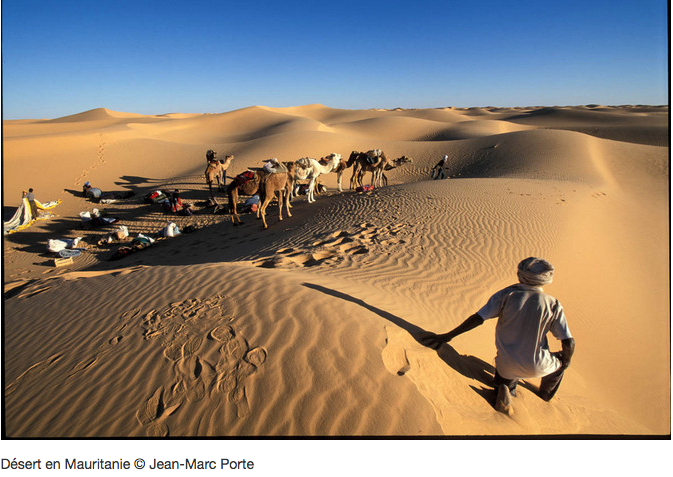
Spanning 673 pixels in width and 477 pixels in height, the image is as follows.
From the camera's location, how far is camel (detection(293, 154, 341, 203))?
11.8 meters

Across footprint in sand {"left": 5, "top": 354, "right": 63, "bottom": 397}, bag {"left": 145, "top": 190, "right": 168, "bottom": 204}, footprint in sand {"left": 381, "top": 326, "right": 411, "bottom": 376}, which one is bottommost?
footprint in sand {"left": 381, "top": 326, "right": 411, "bottom": 376}

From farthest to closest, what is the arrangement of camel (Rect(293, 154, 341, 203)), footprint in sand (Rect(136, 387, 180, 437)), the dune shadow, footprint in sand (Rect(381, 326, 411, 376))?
1. camel (Rect(293, 154, 341, 203))
2. the dune shadow
3. footprint in sand (Rect(381, 326, 411, 376))
4. footprint in sand (Rect(136, 387, 180, 437))

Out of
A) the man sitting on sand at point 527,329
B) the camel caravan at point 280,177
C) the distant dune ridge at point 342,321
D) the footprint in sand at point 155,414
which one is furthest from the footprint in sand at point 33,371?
the camel caravan at point 280,177

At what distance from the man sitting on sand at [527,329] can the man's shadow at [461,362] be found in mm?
157

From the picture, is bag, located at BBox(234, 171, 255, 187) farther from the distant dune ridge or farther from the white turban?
the white turban

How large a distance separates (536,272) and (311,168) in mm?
10330

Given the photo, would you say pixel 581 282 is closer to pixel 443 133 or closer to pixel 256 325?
pixel 256 325

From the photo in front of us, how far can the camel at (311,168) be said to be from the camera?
11.8 metres

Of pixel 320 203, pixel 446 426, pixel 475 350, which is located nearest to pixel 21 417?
pixel 446 426

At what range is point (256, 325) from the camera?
11.2ft

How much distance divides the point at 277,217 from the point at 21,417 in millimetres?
9227

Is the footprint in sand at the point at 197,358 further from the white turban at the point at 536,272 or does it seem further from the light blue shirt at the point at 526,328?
the white turban at the point at 536,272

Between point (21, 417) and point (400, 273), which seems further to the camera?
point (400, 273)

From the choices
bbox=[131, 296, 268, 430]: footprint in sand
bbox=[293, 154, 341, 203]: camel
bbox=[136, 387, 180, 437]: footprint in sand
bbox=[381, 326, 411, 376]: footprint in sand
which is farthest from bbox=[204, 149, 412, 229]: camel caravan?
bbox=[136, 387, 180, 437]: footprint in sand
